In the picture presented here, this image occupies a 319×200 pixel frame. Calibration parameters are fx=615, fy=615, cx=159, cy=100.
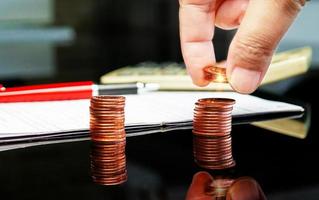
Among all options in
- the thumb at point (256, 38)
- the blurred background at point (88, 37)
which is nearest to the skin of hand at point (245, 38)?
the thumb at point (256, 38)

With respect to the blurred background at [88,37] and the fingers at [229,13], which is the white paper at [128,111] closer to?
the fingers at [229,13]

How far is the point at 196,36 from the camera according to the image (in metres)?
0.78

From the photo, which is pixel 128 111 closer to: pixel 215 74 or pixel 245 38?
pixel 215 74

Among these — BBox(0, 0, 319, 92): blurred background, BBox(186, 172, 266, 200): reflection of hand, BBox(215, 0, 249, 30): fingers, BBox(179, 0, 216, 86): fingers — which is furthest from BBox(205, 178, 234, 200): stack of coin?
BBox(0, 0, 319, 92): blurred background

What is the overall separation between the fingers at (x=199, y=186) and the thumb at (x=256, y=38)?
11 centimetres

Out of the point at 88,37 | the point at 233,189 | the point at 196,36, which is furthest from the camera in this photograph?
the point at 88,37

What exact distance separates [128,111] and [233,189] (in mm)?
312

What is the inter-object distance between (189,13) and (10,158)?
30cm

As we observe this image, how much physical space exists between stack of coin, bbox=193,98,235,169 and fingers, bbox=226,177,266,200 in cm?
9

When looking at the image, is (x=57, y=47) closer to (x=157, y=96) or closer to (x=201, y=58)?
(x=157, y=96)

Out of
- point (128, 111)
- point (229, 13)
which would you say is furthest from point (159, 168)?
point (229, 13)

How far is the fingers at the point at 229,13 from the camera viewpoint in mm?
860

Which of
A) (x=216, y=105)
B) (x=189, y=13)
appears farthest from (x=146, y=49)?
(x=216, y=105)

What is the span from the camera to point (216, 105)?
0.68m
